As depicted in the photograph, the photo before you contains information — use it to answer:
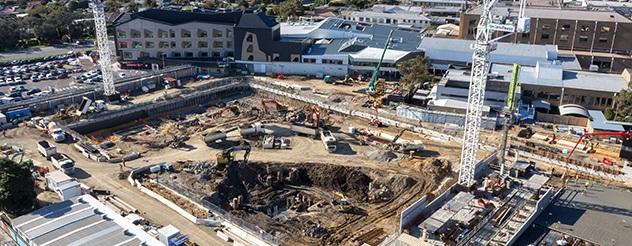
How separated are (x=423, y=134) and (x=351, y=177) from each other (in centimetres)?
1012

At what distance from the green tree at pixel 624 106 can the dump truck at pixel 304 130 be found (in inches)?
1002

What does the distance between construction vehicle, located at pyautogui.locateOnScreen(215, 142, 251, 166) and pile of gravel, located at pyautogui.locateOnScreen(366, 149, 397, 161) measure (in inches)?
358

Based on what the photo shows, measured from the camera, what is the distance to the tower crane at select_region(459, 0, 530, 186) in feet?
94.6

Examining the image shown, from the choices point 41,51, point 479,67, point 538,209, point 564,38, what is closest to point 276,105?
point 479,67

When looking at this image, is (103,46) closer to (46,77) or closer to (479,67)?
(46,77)

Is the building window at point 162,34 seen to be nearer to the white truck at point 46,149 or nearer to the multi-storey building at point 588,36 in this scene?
the white truck at point 46,149

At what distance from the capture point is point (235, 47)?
195ft

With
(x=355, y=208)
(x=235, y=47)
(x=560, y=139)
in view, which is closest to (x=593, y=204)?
(x=560, y=139)

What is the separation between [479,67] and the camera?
30.7 meters

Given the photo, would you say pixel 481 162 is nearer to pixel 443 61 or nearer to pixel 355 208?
pixel 355 208

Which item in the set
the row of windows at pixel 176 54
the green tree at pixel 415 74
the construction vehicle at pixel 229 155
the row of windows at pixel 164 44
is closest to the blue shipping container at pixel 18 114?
the construction vehicle at pixel 229 155

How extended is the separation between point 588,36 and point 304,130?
133 feet

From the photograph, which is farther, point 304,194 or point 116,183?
point 304,194

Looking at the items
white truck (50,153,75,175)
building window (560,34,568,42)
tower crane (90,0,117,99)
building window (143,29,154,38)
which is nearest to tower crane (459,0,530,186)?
white truck (50,153,75,175)
